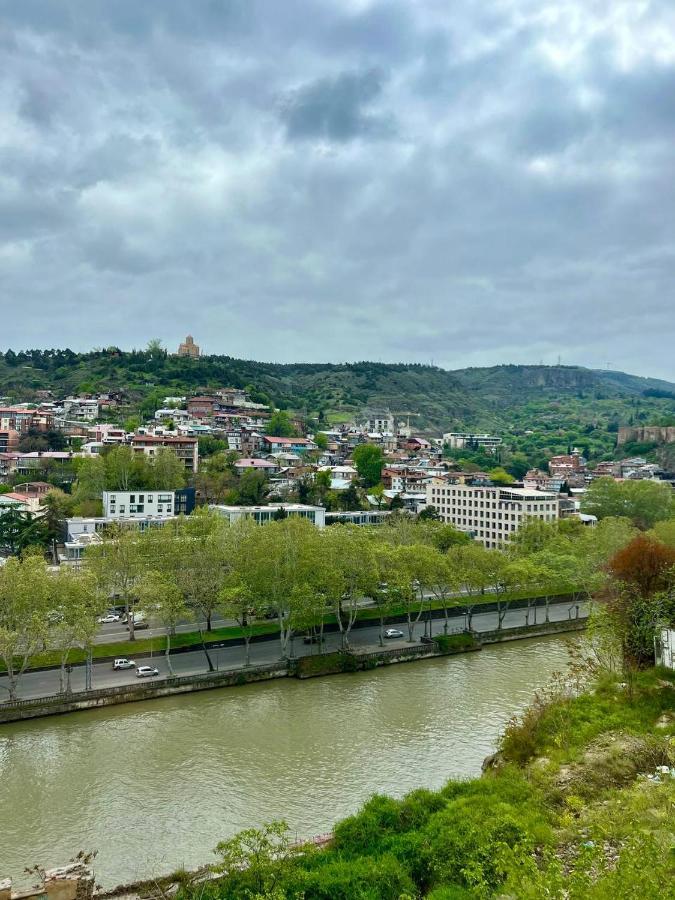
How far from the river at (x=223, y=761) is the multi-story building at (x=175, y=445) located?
1750 inches

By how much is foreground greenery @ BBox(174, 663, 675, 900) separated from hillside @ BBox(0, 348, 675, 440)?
83911mm

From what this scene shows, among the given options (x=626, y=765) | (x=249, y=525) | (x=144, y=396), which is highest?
(x=144, y=396)

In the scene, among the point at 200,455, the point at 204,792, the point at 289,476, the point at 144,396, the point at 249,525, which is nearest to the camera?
the point at 204,792

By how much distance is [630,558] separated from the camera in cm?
2412

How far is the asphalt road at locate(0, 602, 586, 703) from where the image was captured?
76.4 feet

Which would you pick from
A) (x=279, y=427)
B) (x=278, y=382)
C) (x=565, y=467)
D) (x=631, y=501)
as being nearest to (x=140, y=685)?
(x=631, y=501)

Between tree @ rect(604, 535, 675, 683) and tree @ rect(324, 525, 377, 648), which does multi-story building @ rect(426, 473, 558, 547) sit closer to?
tree @ rect(324, 525, 377, 648)

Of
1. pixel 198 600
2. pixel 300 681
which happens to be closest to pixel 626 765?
pixel 300 681

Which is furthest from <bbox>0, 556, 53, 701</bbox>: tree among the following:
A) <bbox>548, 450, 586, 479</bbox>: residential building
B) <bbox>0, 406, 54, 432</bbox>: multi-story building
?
<bbox>548, 450, 586, 479</bbox>: residential building

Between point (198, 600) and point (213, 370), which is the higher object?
point (213, 370)

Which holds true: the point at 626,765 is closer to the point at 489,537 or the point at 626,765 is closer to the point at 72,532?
the point at 72,532

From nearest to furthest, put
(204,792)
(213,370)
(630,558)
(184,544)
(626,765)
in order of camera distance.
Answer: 1. (626,765)
2. (204,792)
3. (630,558)
4. (184,544)
5. (213,370)

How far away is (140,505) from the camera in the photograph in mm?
48406

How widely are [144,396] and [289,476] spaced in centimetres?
4030
